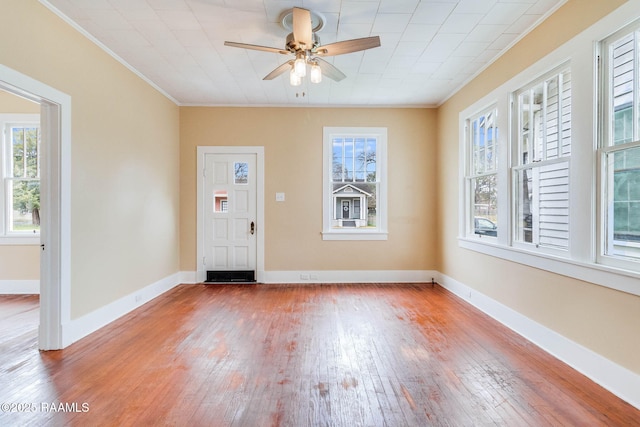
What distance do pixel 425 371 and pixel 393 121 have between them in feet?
12.9

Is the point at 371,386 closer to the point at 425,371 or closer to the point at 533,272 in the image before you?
the point at 425,371

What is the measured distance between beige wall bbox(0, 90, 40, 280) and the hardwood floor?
1061 mm

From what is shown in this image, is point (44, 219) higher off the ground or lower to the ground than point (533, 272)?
higher

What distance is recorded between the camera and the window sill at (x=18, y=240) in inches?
171

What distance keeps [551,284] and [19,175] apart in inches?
258

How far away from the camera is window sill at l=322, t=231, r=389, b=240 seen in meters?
5.18

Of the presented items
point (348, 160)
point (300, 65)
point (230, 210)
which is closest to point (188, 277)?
point (230, 210)

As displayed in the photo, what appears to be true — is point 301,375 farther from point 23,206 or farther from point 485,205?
point 23,206

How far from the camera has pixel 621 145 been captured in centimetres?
212

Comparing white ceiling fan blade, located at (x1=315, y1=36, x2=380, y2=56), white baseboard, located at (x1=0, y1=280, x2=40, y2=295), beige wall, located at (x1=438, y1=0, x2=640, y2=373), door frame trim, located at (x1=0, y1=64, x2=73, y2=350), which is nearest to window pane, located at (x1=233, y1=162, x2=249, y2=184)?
door frame trim, located at (x1=0, y1=64, x2=73, y2=350)

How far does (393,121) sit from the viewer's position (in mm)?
5211

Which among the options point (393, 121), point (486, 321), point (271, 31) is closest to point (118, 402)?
point (271, 31)

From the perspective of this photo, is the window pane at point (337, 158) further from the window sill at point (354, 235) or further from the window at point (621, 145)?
the window at point (621, 145)

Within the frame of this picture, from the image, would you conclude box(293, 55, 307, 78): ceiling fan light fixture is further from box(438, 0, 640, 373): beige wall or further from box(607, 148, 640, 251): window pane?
box(607, 148, 640, 251): window pane
